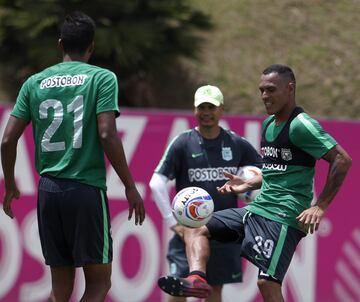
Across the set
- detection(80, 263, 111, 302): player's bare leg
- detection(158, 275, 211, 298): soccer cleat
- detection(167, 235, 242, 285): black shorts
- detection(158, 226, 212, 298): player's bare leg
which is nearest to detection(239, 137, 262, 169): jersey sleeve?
detection(167, 235, 242, 285): black shorts

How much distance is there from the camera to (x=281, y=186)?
20.6 feet

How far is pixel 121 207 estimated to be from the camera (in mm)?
9328

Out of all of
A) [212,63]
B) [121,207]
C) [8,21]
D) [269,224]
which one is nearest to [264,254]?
[269,224]

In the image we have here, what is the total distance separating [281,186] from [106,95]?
1.38m

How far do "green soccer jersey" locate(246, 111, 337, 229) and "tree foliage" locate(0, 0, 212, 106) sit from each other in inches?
279

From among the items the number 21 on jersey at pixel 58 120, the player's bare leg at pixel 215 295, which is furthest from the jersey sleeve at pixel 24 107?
the player's bare leg at pixel 215 295

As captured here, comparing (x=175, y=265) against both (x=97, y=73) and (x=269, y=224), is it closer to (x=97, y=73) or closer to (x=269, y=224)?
(x=269, y=224)

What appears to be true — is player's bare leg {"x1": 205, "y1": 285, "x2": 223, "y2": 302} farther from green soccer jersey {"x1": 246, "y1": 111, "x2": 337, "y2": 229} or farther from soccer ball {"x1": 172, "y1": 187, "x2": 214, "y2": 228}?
green soccer jersey {"x1": 246, "y1": 111, "x2": 337, "y2": 229}

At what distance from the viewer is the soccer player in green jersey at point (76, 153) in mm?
5930

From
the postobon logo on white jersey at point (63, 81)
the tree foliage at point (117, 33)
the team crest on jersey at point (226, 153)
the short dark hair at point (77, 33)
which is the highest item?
the tree foliage at point (117, 33)

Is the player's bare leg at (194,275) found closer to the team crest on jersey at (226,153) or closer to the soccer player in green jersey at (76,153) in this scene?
the soccer player in green jersey at (76,153)

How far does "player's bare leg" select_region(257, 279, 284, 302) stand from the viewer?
6.14 metres

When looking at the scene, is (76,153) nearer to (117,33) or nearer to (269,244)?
(269,244)

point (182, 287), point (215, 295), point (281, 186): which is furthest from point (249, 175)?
point (182, 287)
